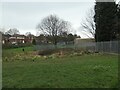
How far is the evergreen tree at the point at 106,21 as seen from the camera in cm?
5581

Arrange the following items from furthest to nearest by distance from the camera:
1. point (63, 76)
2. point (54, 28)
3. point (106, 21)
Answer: point (54, 28) < point (106, 21) < point (63, 76)

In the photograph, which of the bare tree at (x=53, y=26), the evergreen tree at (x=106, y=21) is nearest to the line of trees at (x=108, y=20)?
the evergreen tree at (x=106, y=21)

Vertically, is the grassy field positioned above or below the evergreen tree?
below

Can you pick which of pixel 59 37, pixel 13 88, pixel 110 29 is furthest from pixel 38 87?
pixel 59 37

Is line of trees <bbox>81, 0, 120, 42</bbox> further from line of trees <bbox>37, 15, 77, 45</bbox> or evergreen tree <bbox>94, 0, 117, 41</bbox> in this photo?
line of trees <bbox>37, 15, 77, 45</bbox>

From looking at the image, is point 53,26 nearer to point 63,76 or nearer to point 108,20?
point 108,20

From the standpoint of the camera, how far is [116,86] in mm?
9906

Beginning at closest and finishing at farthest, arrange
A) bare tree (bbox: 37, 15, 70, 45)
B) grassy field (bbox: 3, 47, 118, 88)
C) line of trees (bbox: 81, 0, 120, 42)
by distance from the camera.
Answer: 1. grassy field (bbox: 3, 47, 118, 88)
2. line of trees (bbox: 81, 0, 120, 42)
3. bare tree (bbox: 37, 15, 70, 45)

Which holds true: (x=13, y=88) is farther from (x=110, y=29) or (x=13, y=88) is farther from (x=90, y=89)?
(x=110, y=29)

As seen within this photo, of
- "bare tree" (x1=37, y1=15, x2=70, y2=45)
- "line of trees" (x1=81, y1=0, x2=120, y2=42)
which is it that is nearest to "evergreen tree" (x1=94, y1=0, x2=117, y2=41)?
"line of trees" (x1=81, y1=0, x2=120, y2=42)

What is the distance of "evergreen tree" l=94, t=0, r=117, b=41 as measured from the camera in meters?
55.8

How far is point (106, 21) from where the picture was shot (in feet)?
184

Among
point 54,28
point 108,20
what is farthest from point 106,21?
point 54,28

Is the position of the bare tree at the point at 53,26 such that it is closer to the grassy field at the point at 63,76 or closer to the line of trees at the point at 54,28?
the line of trees at the point at 54,28
